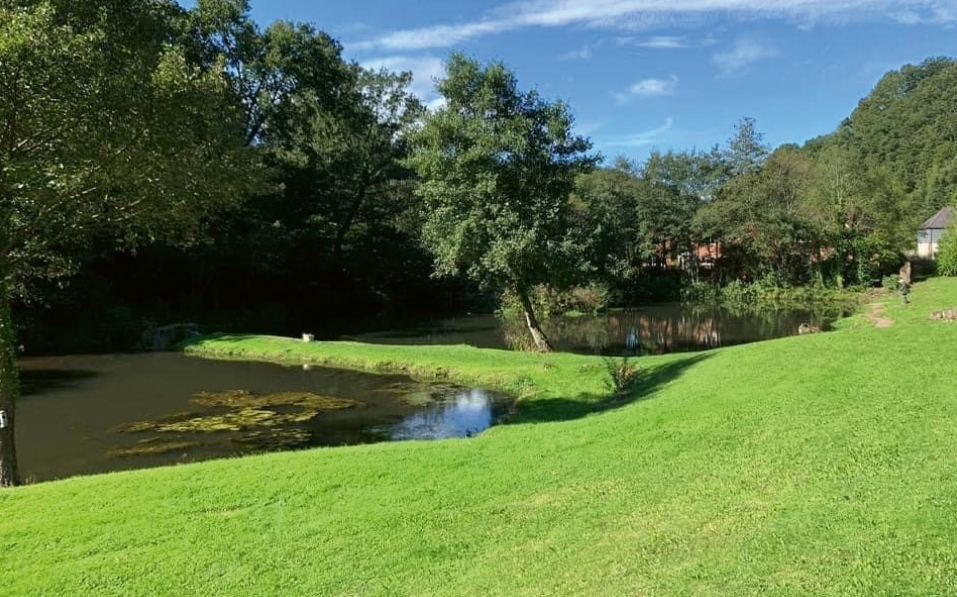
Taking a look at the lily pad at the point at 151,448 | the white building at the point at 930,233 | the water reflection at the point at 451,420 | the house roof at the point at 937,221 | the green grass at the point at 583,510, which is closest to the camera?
the green grass at the point at 583,510

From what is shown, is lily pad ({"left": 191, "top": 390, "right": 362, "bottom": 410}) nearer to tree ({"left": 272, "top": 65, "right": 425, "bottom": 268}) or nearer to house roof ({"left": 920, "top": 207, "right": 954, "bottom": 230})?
tree ({"left": 272, "top": 65, "right": 425, "bottom": 268})

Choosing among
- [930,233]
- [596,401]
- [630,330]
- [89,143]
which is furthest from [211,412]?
[930,233]

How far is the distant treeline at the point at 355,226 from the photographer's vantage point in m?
38.7

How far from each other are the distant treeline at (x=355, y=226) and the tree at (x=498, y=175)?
11.0m

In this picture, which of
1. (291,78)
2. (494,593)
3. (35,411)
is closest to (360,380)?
(35,411)

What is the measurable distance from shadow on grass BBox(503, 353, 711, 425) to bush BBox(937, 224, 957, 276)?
40.7 m

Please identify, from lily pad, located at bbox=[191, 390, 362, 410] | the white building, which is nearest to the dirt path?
lily pad, located at bbox=[191, 390, 362, 410]

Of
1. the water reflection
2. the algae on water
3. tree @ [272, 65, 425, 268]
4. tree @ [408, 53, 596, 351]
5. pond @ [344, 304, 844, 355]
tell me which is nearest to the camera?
the water reflection

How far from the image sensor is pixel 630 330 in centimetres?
3775

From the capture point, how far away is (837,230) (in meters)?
51.0

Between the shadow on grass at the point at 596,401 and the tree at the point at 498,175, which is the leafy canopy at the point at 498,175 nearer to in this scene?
the tree at the point at 498,175

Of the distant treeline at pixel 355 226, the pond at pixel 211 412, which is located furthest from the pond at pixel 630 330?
the pond at pixel 211 412

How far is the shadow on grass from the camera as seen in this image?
49.4 ft

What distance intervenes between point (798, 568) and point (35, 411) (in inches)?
794
